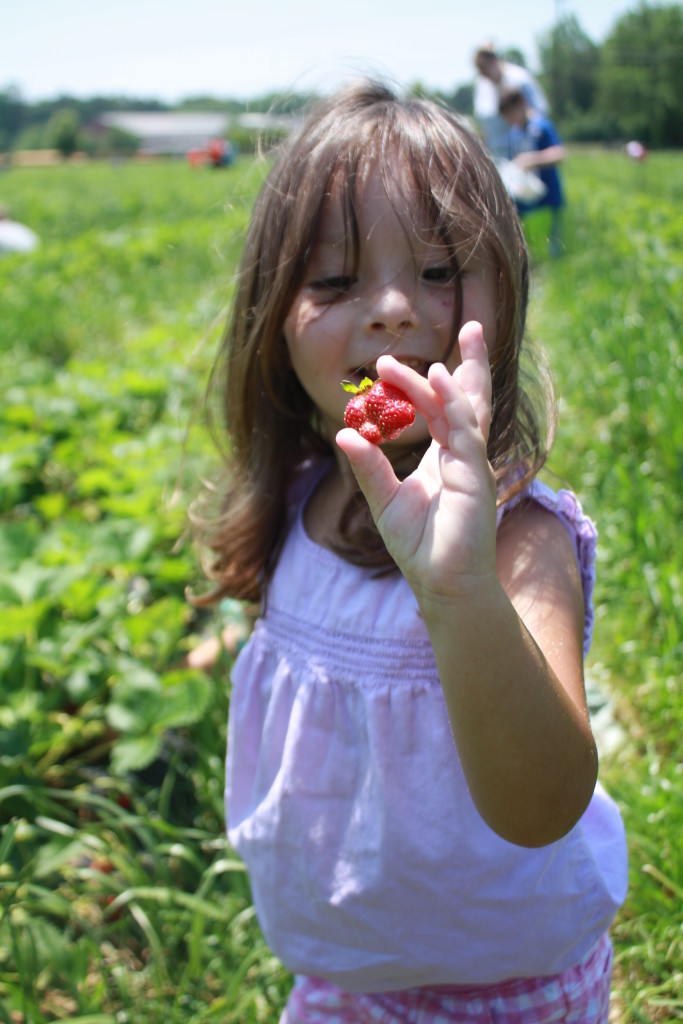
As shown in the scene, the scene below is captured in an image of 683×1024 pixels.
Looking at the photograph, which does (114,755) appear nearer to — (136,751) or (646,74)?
(136,751)

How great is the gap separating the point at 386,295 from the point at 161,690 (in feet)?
3.71

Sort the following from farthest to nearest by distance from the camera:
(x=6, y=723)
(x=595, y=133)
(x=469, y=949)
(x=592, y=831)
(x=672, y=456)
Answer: (x=595, y=133) < (x=672, y=456) < (x=6, y=723) < (x=592, y=831) < (x=469, y=949)

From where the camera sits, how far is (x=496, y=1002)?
1268 millimetres

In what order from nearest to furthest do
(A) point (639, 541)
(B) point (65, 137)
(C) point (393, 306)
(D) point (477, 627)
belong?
(D) point (477, 627)
(C) point (393, 306)
(A) point (639, 541)
(B) point (65, 137)

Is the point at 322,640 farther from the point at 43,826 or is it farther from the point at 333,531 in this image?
the point at 43,826

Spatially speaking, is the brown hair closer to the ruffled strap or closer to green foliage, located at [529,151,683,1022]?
the ruffled strap

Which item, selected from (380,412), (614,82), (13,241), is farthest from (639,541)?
(13,241)

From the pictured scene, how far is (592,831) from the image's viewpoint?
4.33 ft

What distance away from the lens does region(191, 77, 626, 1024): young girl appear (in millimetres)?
1130

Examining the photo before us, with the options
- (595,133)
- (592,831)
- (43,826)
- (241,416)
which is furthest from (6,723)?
(595,133)

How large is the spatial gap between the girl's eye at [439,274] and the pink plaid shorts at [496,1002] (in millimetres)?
987

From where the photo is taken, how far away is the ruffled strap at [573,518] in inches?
45.7

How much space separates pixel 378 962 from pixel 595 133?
9.04m

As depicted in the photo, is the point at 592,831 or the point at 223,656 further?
the point at 223,656
